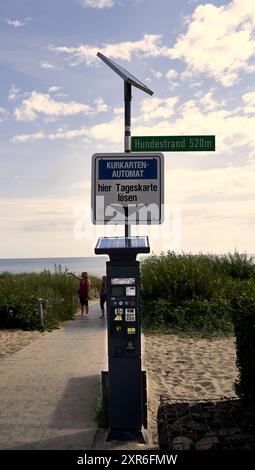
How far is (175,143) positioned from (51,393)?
3766 millimetres

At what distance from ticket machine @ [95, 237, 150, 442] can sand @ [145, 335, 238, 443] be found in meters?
0.46

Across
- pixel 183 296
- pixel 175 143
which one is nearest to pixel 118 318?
pixel 175 143

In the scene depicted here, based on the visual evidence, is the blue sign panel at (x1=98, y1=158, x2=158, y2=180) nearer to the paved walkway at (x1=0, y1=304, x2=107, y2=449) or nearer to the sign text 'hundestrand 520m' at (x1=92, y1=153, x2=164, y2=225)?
the sign text 'hundestrand 520m' at (x1=92, y1=153, x2=164, y2=225)

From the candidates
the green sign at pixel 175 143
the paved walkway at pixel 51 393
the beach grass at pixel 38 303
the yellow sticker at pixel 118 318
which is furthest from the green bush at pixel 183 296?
the yellow sticker at pixel 118 318

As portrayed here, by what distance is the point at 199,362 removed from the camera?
32.5 feet

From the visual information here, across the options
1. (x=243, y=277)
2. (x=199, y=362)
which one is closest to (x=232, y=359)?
(x=199, y=362)

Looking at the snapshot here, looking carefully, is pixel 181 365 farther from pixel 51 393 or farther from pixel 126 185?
pixel 126 185

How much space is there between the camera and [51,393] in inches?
287

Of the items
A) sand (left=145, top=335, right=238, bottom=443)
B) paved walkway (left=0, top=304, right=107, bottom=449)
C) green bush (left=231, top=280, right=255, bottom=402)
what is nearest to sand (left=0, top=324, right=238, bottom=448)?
sand (left=145, top=335, right=238, bottom=443)

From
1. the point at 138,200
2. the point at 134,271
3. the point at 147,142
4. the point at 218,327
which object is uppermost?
the point at 147,142

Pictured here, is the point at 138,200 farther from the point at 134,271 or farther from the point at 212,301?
the point at 212,301

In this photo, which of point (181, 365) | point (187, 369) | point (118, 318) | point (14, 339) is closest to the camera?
point (118, 318)

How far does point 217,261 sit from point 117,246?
1902cm

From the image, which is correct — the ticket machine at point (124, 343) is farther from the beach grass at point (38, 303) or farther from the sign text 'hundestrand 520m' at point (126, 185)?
the beach grass at point (38, 303)
